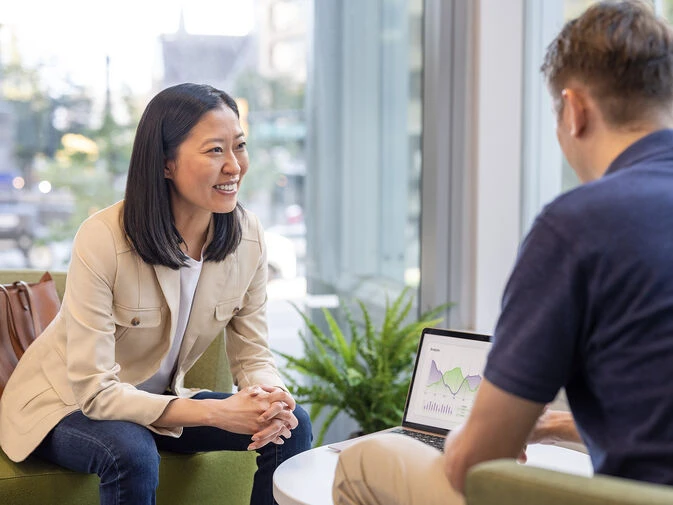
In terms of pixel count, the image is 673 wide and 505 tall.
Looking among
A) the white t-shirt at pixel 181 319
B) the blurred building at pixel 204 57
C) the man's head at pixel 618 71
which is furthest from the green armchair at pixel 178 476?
the man's head at pixel 618 71

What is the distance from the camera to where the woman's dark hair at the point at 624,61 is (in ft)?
4.41

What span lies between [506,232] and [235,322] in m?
1.61

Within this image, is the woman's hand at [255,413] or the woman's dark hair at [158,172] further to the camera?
the woman's dark hair at [158,172]

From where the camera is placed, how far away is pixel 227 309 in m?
2.54

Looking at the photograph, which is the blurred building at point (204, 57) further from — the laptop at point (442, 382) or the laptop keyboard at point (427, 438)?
the laptop keyboard at point (427, 438)

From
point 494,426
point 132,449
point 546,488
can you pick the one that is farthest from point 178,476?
point 546,488

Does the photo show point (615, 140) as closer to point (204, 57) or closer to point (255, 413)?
point (255, 413)

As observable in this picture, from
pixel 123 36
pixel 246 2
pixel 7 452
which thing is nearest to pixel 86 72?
pixel 123 36

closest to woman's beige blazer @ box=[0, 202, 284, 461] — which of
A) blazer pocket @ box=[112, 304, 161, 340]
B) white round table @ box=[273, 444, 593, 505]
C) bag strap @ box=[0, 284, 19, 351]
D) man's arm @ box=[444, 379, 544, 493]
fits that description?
blazer pocket @ box=[112, 304, 161, 340]

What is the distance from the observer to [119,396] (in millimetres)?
2236

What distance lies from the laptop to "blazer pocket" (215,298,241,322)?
19.2 inches

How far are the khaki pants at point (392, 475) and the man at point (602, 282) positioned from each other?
4 centimetres

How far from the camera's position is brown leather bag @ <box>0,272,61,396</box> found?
2.56 m

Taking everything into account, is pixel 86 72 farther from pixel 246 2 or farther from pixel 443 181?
pixel 443 181
